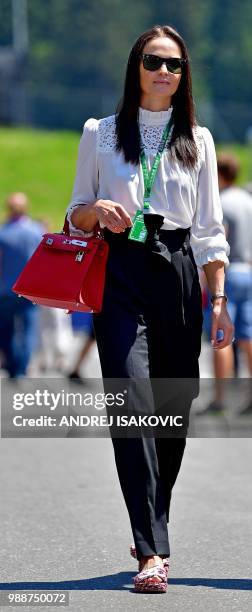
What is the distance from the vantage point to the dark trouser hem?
493 centimetres

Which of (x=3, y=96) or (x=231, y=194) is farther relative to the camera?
(x=3, y=96)

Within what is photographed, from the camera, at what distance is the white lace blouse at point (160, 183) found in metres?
5.03

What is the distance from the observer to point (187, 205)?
5.07 m

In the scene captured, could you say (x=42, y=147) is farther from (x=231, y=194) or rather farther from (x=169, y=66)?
(x=169, y=66)

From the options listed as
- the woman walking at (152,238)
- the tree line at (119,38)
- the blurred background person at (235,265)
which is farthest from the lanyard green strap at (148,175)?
the tree line at (119,38)

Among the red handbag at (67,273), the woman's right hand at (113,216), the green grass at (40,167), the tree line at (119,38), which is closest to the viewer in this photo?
the woman's right hand at (113,216)

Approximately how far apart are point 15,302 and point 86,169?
766 centimetres

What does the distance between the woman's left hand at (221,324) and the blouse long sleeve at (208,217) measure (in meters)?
0.16

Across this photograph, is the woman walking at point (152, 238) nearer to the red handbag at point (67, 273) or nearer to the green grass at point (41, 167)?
the red handbag at point (67, 273)

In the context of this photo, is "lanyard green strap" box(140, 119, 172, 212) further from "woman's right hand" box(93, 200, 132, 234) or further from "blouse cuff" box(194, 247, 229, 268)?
"blouse cuff" box(194, 247, 229, 268)

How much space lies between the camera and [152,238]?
5.02 metres

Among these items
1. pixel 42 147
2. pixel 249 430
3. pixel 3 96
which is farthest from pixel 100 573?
pixel 3 96

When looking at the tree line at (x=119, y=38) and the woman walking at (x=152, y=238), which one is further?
the tree line at (x=119, y=38)

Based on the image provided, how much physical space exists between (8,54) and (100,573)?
63631 mm
